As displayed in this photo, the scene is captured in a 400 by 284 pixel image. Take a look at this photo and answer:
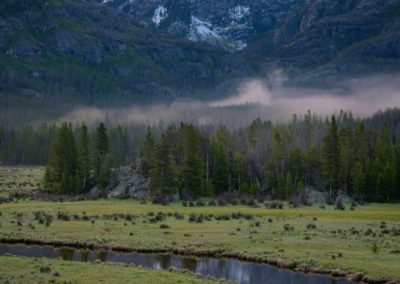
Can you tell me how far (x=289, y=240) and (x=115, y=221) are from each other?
21436 millimetres

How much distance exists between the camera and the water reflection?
31766 mm

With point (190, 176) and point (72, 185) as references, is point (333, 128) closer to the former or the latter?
point (190, 176)

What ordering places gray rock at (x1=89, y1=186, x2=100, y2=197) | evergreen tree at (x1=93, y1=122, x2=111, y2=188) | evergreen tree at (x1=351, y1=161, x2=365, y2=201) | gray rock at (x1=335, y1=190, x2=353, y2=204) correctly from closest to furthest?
gray rock at (x1=335, y1=190, x2=353, y2=204), gray rock at (x1=89, y1=186, x2=100, y2=197), evergreen tree at (x1=351, y1=161, x2=365, y2=201), evergreen tree at (x1=93, y1=122, x2=111, y2=188)

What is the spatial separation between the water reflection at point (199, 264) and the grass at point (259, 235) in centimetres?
190

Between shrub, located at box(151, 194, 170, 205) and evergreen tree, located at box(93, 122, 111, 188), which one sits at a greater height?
evergreen tree, located at box(93, 122, 111, 188)

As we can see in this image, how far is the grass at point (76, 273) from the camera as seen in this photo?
27484mm

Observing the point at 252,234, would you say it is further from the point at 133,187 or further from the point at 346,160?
the point at 346,160

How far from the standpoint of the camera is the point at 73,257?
3675 centimetres

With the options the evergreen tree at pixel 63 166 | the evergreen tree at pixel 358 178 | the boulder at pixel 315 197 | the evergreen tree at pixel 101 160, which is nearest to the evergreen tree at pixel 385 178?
the evergreen tree at pixel 358 178

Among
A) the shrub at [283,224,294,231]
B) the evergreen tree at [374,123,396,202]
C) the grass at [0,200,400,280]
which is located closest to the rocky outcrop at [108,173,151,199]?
the grass at [0,200,400,280]

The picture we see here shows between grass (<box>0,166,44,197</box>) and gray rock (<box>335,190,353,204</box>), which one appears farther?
grass (<box>0,166,44,197</box>)

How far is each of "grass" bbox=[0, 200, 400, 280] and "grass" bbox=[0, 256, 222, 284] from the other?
8659mm

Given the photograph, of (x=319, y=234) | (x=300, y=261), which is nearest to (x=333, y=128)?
(x=319, y=234)

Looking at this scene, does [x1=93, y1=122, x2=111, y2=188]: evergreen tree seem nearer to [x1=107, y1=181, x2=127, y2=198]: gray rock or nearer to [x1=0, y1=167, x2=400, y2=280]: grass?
[x1=107, y1=181, x2=127, y2=198]: gray rock
